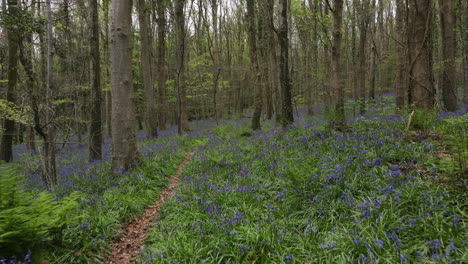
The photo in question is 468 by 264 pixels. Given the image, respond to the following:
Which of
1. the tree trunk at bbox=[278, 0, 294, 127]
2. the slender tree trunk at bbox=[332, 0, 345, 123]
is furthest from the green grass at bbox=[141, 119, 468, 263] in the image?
the tree trunk at bbox=[278, 0, 294, 127]

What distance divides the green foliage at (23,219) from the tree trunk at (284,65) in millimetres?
9209

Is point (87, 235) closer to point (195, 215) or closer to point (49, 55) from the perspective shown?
point (195, 215)

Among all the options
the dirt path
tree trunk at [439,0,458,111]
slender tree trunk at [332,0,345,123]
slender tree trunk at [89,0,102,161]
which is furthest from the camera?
tree trunk at [439,0,458,111]

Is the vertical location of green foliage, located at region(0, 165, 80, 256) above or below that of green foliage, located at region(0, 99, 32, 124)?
below

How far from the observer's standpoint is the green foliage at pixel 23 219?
2.62m

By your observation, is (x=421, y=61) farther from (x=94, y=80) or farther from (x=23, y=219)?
(x=94, y=80)

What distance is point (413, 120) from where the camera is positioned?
6902 millimetres

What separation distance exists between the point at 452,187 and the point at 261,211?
108 inches

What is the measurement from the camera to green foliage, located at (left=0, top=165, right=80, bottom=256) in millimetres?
2625

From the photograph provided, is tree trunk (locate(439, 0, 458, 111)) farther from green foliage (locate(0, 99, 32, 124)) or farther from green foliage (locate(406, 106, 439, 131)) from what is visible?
green foliage (locate(0, 99, 32, 124))

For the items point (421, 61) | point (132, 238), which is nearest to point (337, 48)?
point (421, 61)

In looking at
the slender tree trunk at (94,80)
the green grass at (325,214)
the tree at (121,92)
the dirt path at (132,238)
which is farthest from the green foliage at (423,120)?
the slender tree trunk at (94,80)

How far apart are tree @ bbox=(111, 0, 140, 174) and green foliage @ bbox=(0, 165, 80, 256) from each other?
11.1 ft

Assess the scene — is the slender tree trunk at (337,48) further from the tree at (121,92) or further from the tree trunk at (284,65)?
the tree at (121,92)
